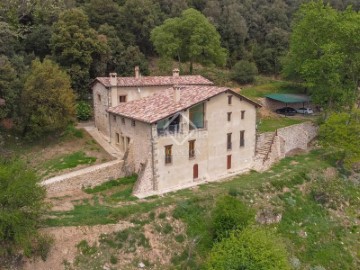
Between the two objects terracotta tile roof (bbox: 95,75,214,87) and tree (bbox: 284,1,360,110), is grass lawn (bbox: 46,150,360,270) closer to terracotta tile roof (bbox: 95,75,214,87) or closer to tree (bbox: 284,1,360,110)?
terracotta tile roof (bbox: 95,75,214,87)

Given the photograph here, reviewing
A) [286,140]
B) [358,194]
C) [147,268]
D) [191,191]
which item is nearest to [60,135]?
[191,191]

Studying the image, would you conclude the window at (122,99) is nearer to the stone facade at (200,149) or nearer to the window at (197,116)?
the stone facade at (200,149)

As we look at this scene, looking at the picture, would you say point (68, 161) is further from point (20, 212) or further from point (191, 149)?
point (20, 212)

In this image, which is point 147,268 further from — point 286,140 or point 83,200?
point 286,140

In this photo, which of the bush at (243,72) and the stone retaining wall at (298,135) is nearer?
the stone retaining wall at (298,135)

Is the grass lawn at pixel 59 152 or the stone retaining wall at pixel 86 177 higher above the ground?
the grass lawn at pixel 59 152

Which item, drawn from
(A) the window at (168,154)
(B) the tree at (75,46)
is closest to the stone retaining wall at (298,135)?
(A) the window at (168,154)

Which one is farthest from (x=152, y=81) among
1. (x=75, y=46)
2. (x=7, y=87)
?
(x=7, y=87)
